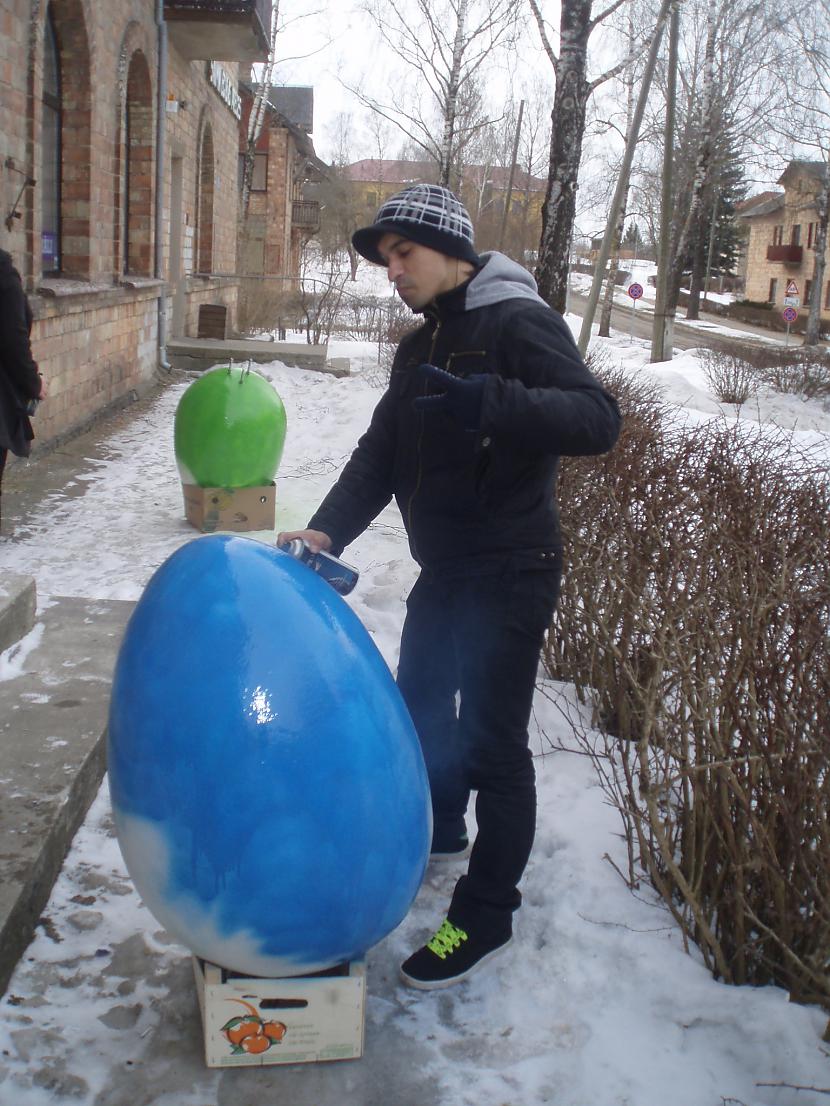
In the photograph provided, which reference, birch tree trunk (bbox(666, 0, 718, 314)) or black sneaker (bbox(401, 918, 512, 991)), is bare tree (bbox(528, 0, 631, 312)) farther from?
birch tree trunk (bbox(666, 0, 718, 314))

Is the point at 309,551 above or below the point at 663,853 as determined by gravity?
above

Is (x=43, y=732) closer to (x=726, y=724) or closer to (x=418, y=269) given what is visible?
(x=418, y=269)

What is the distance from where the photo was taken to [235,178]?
20.2 meters

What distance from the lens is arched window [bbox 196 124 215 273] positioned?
17.3m

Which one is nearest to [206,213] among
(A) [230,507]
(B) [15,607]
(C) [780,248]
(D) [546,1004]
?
(A) [230,507]

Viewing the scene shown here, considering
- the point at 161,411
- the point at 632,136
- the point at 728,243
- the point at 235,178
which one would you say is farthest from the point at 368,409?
the point at 728,243

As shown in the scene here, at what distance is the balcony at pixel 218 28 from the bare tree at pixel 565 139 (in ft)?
16.1

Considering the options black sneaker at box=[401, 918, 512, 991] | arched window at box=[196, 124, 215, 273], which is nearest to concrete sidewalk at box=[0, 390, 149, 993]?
black sneaker at box=[401, 918, 512, 991]

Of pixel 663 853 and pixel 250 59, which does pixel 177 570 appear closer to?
pixel 663 853

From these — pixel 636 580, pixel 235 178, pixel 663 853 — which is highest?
pixel 235 178

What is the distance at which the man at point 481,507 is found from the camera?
2.15 m

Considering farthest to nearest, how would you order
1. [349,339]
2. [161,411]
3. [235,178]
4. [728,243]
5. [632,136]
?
1. [728,243]
2. [349,339]
3. [235,178]
4. [632,136]
5. [161,411]

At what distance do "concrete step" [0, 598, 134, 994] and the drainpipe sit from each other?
9.45 meters

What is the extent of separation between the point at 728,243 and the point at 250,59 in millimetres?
47952
